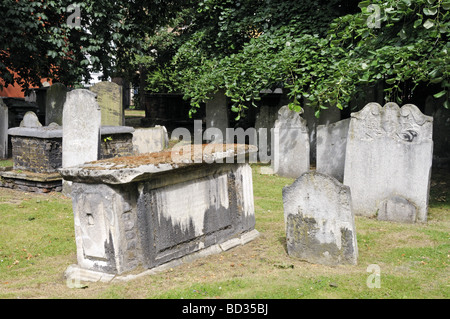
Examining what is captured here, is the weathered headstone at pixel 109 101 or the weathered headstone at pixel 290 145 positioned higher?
the weathered headstone at pixel 109 101

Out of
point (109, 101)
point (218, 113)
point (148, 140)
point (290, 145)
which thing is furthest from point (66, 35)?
point (290, 145)

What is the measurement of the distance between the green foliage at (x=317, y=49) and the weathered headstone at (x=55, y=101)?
12.3 feet

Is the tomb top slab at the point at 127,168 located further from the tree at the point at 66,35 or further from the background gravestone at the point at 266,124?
the tree at the point at 66,35

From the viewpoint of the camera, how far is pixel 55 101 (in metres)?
14.6

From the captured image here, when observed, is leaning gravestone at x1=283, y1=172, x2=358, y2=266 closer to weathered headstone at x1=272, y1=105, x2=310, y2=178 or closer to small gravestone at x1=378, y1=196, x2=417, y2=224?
small gravestone at x1=378, y1=196, x2=417, y2=224

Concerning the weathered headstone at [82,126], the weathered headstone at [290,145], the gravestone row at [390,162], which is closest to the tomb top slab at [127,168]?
the gravestone row at [390,162]

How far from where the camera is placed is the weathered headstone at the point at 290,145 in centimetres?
1098

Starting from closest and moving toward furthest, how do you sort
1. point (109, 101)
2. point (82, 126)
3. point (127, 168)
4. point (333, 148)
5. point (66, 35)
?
1. point (127, 168)
2. point (82, 126)
3. point (333, 148)
4. point (109, 101)
5. point (66, 35)

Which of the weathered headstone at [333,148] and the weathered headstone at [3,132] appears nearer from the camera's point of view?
the weathered headstone at [333,148]

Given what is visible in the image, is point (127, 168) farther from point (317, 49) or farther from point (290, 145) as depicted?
point (317, 49)

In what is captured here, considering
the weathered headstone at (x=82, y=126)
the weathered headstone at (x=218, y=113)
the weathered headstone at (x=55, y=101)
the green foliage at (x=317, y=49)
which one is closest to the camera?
the green foliage at (x=317, y=49)

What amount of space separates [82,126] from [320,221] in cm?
550

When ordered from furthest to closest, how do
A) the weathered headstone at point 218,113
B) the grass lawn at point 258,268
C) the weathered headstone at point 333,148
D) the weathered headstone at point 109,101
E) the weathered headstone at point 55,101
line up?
the weathered headstone at point 218,113, the weathered headstone at point 55,101, the weathered headstone at point 109,101, the weathered headstone at point 333,148, the grass lawn at point 258,268

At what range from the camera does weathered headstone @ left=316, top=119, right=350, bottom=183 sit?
988cm
